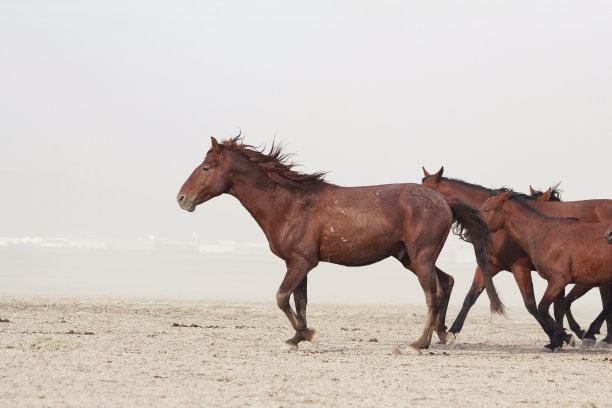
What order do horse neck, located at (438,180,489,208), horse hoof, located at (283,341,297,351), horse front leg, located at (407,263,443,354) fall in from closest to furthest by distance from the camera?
1. horse front leg, located at (407,263,443,354)
2. horse hoof, located at (283,341,297,351)
3. horse neck, located at (438,180,489,208)

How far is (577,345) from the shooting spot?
43.1ft

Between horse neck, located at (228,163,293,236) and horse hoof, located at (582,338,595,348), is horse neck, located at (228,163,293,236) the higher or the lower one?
the higher one

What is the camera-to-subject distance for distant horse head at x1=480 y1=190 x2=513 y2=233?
12.3 meters

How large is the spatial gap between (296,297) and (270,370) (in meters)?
2.33

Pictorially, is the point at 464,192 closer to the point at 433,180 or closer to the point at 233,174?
the point at 433,180

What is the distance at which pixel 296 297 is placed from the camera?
10.9m

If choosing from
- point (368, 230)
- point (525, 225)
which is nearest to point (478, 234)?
point (525, 225)

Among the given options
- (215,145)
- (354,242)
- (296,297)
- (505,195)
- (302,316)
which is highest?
(215,145)

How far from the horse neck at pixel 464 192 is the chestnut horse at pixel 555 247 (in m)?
1.05

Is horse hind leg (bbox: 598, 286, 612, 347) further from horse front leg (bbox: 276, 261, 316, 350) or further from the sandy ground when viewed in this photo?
horse front leg (bbox: 276, 261, 316, 350)

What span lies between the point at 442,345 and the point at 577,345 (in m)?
2.35

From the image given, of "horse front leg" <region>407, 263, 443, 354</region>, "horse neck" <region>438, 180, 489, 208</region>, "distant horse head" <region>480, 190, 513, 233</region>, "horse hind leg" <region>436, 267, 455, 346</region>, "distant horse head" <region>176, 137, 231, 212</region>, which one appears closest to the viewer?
"horse front leg" <region>407, 263, 443, 354</region>

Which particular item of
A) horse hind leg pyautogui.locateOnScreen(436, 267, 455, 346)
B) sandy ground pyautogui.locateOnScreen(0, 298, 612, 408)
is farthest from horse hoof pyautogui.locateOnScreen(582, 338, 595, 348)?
horse hind leg pyautogui.locateOnScreen(436, 267, 455, 346)

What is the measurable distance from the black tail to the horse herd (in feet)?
0.04
